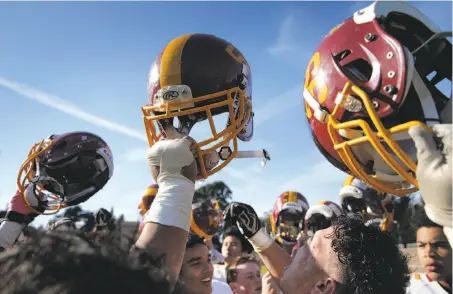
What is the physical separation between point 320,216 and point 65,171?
3688 mm

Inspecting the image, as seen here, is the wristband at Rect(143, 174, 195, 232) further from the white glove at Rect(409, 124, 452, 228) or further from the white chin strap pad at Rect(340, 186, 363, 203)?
the white chin strap pad at Rect(340, 186, 363, 203)

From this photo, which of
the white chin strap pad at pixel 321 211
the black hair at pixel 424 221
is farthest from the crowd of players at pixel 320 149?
the white chin strap pad at pixel 321 211

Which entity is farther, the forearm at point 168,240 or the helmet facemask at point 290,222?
the helmet facemask at point 290,222

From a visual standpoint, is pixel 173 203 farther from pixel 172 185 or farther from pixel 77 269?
pixel 77 269

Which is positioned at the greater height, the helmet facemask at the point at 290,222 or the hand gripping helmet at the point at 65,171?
the hand gripping helmet at the point at 65,171

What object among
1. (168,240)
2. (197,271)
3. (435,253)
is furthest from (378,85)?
(435,253)

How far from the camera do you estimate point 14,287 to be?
1.08 meters

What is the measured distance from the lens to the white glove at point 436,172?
1.50 metres

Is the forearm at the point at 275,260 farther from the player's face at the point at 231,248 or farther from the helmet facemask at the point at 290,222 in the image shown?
the helmet facemask at the point at 290,222

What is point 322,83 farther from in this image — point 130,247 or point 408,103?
point 130,247

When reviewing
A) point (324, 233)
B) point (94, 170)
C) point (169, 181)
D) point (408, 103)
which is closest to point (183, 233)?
point (169, 181)

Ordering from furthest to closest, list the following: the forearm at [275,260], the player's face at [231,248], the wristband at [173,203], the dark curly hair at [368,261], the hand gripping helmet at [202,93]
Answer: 1. the player's face at [231,248]
2. the forearm at [275,260]
3. the hand gripping helmet at [202,93]
4. the dark curly hair at [368,261]
5. the wristband at [173,203]

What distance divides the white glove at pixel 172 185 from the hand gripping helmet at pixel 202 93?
0.27 metres

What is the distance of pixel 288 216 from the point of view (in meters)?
7.50
